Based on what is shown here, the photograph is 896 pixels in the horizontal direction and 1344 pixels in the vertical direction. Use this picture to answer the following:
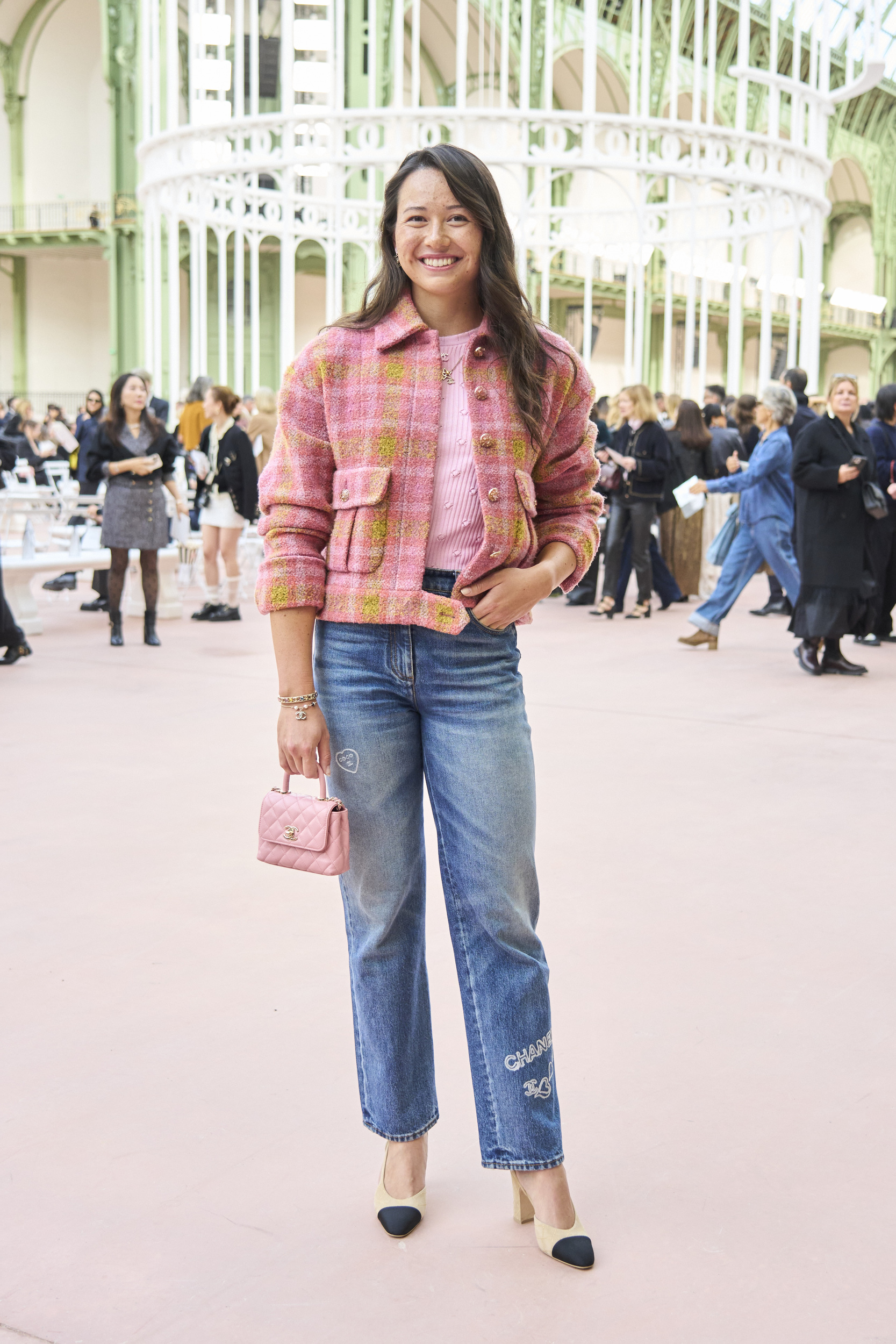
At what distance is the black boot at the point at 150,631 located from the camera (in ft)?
29.7

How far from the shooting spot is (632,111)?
1395cm

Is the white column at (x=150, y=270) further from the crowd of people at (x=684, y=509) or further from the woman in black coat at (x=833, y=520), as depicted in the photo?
the woman in black coat at (x=833, y=520)

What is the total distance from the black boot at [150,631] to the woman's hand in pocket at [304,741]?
702 cm

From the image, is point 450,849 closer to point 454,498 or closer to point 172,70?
point 454,498

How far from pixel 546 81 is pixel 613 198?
51.0 feet

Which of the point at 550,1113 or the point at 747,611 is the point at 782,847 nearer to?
the point at 550,1113

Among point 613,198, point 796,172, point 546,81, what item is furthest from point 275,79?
point 796,172

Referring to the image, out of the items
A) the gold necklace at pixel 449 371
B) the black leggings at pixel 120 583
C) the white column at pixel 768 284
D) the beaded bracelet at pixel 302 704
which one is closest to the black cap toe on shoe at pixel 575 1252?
the beaded bracelet at pixel 302 704

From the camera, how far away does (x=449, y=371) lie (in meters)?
2.20

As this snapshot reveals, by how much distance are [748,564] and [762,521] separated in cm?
30

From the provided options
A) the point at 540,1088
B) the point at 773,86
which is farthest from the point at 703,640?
the point at 773,86

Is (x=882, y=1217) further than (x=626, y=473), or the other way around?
(x=626, y=473)

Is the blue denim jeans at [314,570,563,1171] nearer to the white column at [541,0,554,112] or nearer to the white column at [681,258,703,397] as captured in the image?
the white column at [681,258,703,397]

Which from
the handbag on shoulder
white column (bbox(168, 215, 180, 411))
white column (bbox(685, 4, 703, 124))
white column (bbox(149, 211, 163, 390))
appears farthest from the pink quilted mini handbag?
white column (bbox(149, 211, 163, 390))
